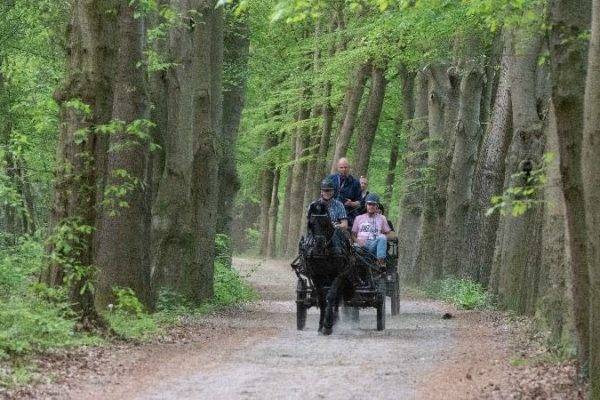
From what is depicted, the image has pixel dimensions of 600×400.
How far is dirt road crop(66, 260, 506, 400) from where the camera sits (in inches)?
390

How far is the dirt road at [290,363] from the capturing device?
9.91 metres

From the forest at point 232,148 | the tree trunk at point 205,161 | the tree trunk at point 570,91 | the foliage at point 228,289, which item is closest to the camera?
the tree trunk at point 570,91

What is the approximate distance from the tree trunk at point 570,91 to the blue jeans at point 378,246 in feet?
29.1

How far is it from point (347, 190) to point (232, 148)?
8.67 meters

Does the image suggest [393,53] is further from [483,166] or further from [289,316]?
[289,316]

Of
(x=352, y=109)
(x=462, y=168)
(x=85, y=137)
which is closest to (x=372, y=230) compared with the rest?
(x=85, y=137)

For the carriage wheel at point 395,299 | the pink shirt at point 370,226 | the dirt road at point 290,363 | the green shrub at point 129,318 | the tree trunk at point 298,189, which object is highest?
the tree trunk at point 298,189

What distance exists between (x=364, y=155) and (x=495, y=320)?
1531 centimetres

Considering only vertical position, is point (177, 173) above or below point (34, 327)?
above

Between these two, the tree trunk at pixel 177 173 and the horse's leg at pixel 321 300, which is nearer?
the horse's leg at pixel 321 300

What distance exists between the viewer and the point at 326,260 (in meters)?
15.3

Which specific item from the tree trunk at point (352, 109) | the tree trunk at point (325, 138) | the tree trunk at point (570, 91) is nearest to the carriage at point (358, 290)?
the tree trunk at point (570, 91)

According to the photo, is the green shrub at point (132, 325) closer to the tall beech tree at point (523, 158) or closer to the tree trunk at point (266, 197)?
the tall beech tree at point (523, 158)

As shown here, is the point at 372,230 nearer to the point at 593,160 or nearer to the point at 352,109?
the point at 593,160
